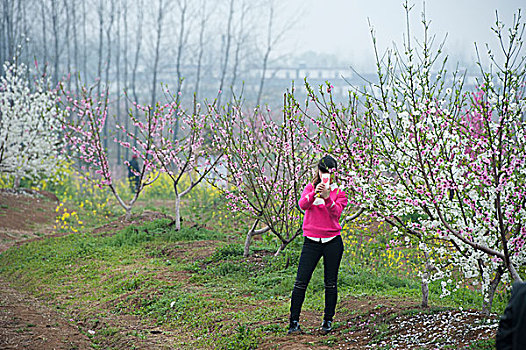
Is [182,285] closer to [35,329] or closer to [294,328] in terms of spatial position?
[35,329]

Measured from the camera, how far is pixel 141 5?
27656 mm

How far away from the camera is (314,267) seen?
5160 millimetres

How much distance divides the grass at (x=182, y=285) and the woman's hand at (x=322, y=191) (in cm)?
138

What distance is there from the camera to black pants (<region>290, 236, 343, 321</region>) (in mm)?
5145

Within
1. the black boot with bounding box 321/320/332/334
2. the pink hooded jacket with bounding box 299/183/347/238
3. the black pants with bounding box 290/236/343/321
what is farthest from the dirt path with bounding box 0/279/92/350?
the pink hooded jacket with bounding box 299/183/347/238

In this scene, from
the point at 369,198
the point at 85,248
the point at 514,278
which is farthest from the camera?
the point at 85,248

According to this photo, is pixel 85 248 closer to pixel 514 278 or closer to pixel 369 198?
pixel 369 198

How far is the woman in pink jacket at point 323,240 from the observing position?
513 cm

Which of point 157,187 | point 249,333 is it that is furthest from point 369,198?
point 157,187

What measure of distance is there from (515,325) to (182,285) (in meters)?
5.54

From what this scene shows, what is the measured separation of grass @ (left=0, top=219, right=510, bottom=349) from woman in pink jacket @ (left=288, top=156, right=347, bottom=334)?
0.40 m

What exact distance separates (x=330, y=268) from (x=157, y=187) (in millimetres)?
15057

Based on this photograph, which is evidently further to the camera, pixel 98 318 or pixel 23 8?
pixel 23 8

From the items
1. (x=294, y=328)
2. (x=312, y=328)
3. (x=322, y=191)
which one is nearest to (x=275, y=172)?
(x=322, y=191)
